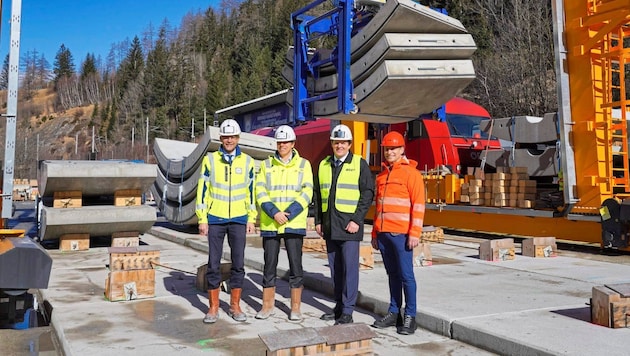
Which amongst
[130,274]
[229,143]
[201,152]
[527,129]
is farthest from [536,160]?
[130,274]

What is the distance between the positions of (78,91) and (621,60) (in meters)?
119

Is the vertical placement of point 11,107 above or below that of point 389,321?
above

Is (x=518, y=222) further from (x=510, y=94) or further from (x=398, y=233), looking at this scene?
(x=510, y=94)

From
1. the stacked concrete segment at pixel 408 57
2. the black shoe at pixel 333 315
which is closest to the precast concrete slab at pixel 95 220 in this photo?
the stacked concrete segment at pixel 408 57

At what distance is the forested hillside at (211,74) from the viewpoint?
103ft

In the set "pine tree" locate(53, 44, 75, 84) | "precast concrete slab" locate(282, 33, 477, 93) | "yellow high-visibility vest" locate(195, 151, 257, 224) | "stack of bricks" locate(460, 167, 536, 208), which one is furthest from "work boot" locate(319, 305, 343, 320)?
"pine tree" locate(53, 44, 75, 84)

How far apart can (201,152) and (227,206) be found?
214 inches

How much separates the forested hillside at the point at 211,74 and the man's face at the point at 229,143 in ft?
90.4

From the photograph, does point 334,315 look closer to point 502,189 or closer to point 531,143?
point 502,189

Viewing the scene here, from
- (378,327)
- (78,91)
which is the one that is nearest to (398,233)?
(378,327)

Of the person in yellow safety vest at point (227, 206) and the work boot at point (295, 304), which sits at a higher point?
the person in yellow safety vest at point (227, 206)

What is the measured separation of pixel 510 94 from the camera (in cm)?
3108

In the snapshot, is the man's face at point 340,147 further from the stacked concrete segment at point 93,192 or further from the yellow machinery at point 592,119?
the yellow machinery at point 592,119

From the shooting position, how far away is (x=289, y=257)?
5.04 m
